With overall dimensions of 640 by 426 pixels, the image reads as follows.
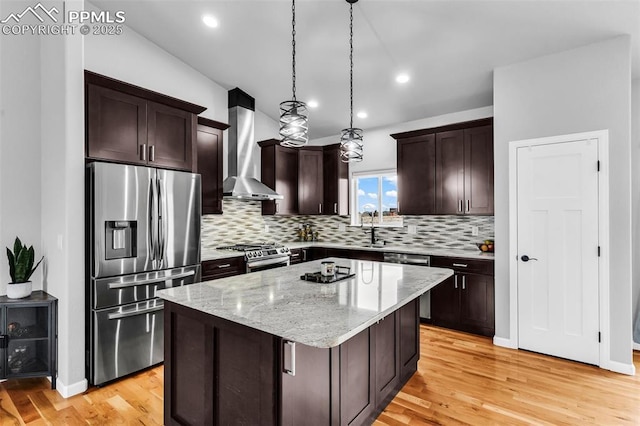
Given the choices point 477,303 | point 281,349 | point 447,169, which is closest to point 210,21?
point 447,169

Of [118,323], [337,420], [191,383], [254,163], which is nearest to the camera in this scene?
[337,420]

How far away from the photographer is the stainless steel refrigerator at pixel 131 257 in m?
2.71

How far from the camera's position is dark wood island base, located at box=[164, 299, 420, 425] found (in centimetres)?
158

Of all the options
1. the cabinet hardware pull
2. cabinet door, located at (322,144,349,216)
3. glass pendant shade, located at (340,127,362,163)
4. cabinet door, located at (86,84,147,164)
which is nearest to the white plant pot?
cabinet door, located at (86,84,147,164)

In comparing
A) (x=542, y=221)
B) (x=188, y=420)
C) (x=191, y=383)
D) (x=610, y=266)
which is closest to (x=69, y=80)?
(x=191, y=383)

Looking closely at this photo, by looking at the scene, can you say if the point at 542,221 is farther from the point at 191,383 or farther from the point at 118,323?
the point at 118,323

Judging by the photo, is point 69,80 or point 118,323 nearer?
point 69,80

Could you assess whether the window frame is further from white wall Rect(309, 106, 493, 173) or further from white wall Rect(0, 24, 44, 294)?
white wall Rect(0, 24, 44, 294)

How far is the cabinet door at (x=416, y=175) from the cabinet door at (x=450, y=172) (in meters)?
0.08

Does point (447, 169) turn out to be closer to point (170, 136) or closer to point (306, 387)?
point (170, 136)

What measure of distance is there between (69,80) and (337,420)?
10.4ft

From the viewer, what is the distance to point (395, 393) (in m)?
2.61

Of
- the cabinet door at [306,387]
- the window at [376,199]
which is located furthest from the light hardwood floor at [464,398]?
the window at [376,199]

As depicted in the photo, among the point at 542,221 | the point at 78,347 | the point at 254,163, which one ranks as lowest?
the point at 78,347
